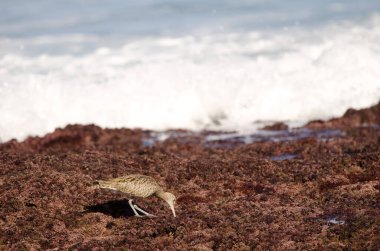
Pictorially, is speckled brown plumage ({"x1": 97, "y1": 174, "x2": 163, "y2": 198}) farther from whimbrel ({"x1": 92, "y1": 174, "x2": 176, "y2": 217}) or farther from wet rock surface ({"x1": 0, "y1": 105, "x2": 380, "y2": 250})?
wet rock surface ({"x1": 0, "y1": 105, "x2": 380, "y2": 250})

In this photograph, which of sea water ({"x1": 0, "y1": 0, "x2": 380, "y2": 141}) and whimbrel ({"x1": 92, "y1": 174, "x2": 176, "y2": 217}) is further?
sea water ({"x1": 0, "y1": 0, "x2": 380, "y2": 141})

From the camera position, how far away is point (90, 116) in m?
64.6

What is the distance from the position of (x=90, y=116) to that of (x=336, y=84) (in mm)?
25858

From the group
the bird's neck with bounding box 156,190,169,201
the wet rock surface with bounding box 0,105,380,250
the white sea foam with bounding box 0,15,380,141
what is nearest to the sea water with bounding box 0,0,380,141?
the white sea foam with bounding box 0,15,380,141

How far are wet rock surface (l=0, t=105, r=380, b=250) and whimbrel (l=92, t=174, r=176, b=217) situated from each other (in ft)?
1.65

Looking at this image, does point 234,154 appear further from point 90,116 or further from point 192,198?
point 90,116

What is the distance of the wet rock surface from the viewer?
15.6 meters

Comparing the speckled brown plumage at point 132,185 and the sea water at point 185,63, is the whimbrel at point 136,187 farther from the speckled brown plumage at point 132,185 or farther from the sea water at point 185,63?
the sea water at point 185,63

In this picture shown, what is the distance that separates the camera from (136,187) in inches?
693

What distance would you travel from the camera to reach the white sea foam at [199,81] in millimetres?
58312

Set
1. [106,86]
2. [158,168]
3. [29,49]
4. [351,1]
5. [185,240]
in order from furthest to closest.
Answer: [351,1] < [29,49] < [106,86] < [158,168] < [185,240]

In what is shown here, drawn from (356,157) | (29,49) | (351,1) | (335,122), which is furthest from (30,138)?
(351,1)

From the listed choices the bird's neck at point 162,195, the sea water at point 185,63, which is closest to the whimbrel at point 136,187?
the bird's neck at point 162,195

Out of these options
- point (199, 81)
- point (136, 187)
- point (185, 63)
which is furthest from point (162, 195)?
point (185, 63)
